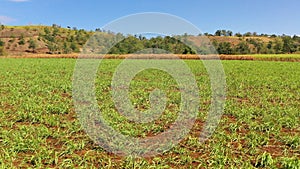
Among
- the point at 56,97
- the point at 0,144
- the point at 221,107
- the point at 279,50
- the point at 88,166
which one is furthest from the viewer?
the point at 279,50

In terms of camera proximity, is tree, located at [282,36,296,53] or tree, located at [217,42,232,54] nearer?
tree, located at [217,42,232,54]

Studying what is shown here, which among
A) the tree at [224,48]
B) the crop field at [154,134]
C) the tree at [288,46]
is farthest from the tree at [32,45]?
the crop field at [154,134]

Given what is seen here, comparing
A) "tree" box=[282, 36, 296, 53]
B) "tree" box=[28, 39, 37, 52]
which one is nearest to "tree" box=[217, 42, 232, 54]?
"tree" box=[282, 36, 296, 53]

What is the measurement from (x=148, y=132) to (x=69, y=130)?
179cm

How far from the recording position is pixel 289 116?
9156 mm

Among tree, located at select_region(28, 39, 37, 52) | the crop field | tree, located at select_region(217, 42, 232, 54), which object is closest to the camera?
the crop field

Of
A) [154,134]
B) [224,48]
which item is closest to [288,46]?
[224,48]

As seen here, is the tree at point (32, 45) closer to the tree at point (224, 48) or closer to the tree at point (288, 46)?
the tree at point (224, 48)

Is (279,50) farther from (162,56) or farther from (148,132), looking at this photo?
(148,132)

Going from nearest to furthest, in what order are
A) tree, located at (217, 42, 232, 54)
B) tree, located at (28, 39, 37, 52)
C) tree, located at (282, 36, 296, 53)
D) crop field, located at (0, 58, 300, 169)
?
1. crop field, located at (0, 58, 300, 169)
2. tree, located at (217, 42, 232, 54)
3. tree, located at (282, 36, 296, 53)
4. tree, located at (28, 39, 37, 52)

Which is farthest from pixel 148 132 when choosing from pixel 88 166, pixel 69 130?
pixel 88 166

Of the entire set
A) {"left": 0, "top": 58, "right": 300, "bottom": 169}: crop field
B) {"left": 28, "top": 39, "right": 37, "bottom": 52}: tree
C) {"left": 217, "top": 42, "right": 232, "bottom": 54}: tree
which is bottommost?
{"left": 0, "top": 58, "right": 300, "bottom": 169}: crop field

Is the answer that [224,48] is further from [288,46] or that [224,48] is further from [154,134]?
[154,134]

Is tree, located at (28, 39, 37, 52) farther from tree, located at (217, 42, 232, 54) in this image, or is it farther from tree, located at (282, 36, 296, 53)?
tree, located at (282, 36, 296, 53)
